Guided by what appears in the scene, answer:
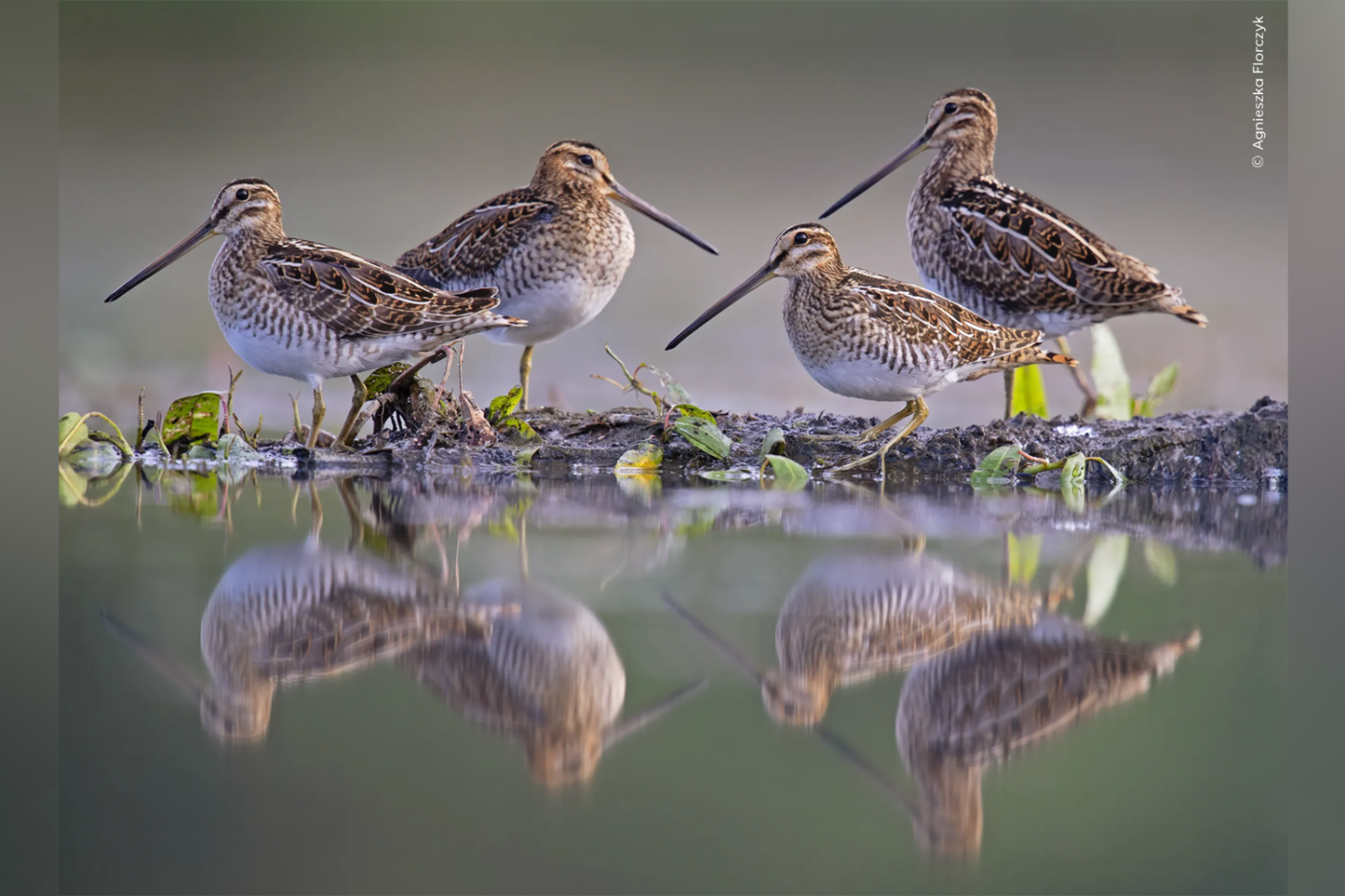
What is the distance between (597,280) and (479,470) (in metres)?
1.08

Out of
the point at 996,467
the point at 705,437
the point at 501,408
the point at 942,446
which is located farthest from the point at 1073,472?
the point at 501,408

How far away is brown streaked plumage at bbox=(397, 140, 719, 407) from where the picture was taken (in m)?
5.12

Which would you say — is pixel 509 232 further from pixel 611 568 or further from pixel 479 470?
pixel 611 568

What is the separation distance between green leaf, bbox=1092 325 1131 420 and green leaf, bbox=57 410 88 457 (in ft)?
13.9

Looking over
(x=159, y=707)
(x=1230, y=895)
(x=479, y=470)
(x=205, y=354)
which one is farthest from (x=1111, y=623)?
(x=205, y=354)

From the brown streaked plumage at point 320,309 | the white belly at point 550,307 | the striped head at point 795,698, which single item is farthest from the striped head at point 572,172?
the striped head at point 795,698

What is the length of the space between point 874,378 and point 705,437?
644 mm

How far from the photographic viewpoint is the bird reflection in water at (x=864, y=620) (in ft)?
6.62

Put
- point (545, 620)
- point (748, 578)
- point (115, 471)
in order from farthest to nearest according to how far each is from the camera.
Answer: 1. point (115, 471)
2. point (748, 578)
3. point (545, 620)

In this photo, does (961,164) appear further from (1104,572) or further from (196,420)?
(196,420)

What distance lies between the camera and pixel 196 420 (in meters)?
4.85

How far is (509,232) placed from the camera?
5.13 metres

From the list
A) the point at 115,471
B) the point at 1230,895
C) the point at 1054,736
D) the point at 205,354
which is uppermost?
the point at 205,354

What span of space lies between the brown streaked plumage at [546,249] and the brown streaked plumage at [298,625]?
2411 millimetres
